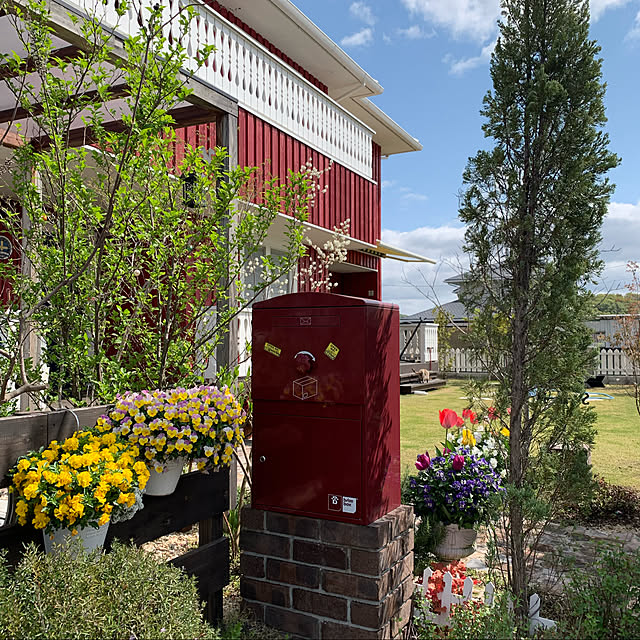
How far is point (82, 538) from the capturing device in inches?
89.0

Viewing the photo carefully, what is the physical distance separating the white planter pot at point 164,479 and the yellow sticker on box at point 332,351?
851 mm

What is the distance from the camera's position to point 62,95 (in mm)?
3094

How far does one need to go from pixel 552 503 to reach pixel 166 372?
2514 mm

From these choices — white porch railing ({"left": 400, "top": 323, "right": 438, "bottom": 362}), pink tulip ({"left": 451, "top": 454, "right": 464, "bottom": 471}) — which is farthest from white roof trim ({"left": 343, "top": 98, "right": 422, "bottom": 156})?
pink tulip ({"left": 451, "top": 454, "right": 464, "bottom": 471})

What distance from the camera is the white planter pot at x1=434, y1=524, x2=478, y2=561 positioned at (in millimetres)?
A: 4285

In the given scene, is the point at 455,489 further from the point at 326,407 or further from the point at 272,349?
the point at 272,349

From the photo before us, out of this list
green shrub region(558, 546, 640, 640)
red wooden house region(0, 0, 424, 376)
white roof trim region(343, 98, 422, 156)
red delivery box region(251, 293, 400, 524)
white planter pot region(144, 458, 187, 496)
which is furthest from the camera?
white roof trim region(343, 98, 422, 156)

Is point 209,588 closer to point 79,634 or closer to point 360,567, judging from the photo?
point 360,567

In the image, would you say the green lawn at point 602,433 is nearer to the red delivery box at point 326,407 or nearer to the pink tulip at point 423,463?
the pink tulip at point 423,463

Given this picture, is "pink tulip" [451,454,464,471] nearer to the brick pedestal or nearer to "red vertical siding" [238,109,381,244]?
the brick pedestal

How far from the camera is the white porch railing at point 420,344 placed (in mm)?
20562

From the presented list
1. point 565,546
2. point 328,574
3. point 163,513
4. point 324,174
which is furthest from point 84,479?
point 324,174

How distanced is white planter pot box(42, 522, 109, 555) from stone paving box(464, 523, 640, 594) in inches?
109

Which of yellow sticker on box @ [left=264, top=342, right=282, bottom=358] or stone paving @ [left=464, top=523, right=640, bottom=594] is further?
stone paving @ [left=464, top=523, right=640, bottom=594]
